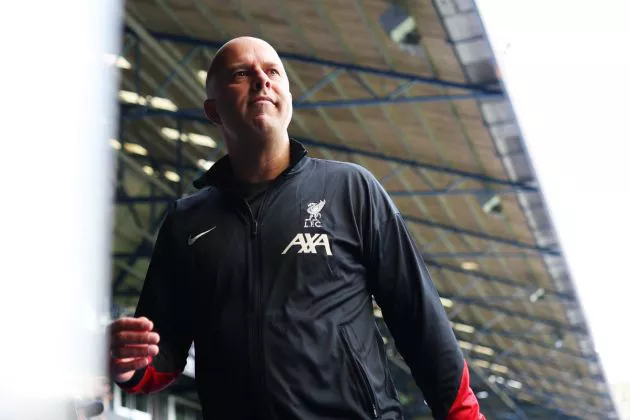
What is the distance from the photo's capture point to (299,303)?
1920 mm

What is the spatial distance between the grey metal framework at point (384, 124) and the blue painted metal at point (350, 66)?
15mm

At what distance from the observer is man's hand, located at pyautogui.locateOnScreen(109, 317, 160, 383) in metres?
1.77

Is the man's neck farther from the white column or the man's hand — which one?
the white column

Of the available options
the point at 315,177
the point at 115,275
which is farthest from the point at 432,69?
the point at 115,275

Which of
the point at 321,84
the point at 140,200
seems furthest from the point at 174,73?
the point at 140,200

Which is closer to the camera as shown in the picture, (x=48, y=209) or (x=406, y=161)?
(x=48, y=209)

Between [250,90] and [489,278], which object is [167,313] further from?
[489,278]

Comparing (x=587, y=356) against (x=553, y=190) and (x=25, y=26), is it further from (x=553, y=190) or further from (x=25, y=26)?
(x=25, y=26)

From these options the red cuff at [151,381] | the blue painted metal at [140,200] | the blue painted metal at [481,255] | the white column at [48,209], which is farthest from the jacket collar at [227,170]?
the blue painted metal at [481,255]

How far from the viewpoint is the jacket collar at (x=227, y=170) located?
83.8 inches

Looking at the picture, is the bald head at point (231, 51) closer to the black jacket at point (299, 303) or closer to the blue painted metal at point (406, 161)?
the black jacket at point (299, 303)

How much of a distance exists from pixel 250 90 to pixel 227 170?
8.0 inches

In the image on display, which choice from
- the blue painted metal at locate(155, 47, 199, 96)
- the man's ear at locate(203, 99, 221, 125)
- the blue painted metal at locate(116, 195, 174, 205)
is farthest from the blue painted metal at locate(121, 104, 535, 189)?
the man's ear at locate(203, 99, 221, 125)

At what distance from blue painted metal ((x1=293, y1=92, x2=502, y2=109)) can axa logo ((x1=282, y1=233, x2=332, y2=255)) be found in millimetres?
9926
